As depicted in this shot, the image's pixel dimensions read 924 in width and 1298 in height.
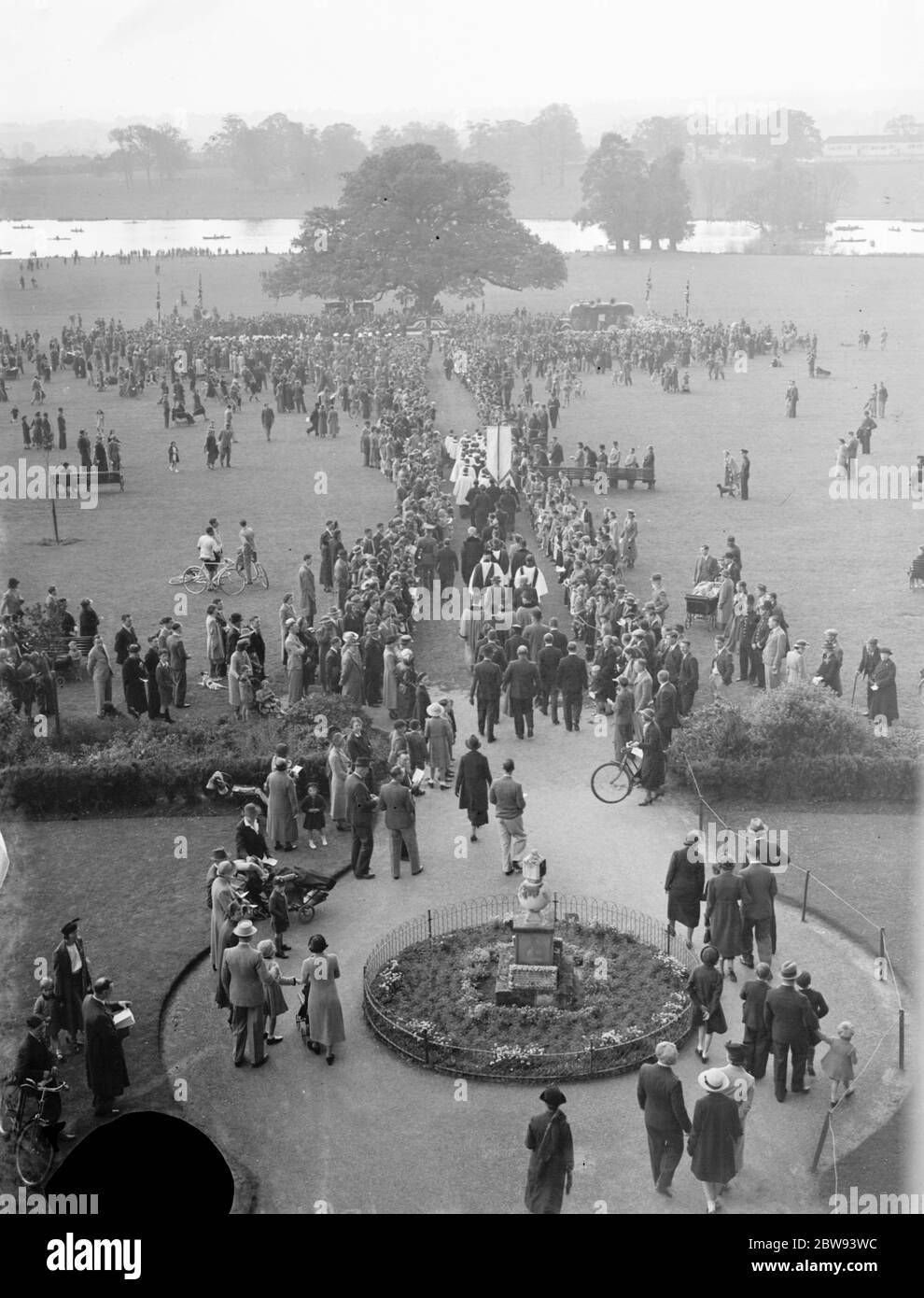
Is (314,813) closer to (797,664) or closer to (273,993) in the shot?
(273,993)

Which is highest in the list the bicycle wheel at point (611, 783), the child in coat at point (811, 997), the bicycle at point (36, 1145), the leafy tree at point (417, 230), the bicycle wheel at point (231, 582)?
the leafy tree at point (417, 230)

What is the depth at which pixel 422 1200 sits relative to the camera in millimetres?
9477

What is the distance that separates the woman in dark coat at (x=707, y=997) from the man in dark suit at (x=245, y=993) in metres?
3.33

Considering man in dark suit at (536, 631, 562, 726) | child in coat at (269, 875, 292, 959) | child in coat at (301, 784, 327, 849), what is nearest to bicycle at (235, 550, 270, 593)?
man in dark suit at (536, 631, 562, 726)

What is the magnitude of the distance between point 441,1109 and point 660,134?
10719 centimetres

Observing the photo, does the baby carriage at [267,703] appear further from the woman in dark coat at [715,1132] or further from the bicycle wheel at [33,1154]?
the woman in dark coat at [715,1132]

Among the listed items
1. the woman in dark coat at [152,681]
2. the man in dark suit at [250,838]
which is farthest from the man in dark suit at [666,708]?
the woman in dark coat at [152,681]

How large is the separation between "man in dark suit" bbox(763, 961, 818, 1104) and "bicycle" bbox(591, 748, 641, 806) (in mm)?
5561

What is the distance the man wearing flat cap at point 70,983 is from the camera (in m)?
11.2

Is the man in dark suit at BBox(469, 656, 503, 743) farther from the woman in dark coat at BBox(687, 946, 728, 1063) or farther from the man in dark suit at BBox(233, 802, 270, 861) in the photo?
the woman in dark coat at BBox(687, 946, 728, 1063)
